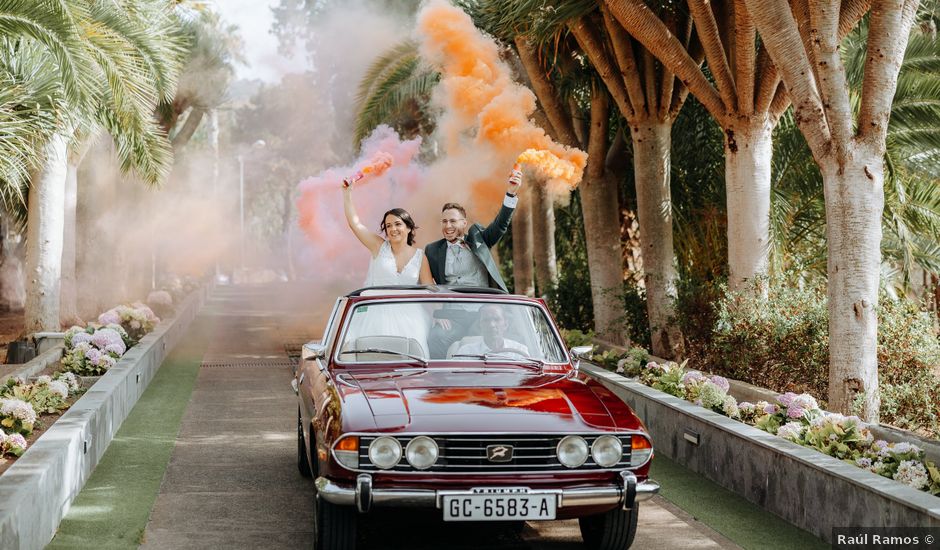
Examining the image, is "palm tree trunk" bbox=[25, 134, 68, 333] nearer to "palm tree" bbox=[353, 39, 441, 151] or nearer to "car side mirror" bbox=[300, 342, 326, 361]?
"palm tree" bbox=[353, 39, 441, 151]

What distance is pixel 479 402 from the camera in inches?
213

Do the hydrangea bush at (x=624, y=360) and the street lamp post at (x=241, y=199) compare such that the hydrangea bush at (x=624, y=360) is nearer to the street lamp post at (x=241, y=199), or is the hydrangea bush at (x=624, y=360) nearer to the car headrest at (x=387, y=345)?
the car headrest at (x=387, y=345)

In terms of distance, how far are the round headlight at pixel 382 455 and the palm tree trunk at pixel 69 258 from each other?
15743 millimetres

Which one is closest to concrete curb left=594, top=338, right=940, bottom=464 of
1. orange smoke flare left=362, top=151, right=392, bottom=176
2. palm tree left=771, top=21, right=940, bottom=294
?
orange smoke flare left=362, top=151, right=392, bottom=176

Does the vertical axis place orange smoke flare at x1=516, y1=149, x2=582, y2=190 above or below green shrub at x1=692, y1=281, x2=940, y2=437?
above

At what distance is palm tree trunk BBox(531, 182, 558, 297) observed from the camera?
19.1m

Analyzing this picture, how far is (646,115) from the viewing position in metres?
13.6

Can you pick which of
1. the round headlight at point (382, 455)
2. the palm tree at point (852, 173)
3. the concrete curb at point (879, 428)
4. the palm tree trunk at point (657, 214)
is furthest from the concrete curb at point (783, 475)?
the palm tree trunk at point (657, 214)

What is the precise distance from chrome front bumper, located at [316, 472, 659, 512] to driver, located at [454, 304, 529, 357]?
139 cm

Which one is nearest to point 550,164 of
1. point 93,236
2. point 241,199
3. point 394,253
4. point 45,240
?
point 394,253

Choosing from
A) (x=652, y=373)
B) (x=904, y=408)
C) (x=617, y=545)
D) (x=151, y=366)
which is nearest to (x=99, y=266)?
(x=151, y=366)

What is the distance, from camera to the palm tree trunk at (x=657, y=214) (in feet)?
44.4

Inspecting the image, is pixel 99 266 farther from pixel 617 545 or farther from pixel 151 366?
pixel 617 545

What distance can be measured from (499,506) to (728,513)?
7.35 ft
